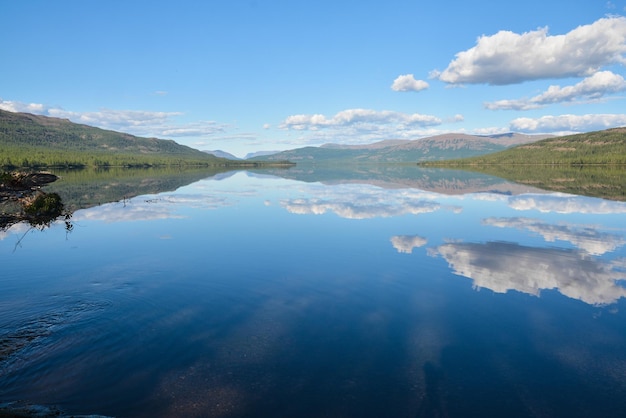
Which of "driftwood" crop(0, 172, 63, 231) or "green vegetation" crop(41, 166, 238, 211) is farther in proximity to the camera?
"green vegetation" crop(41, 166, 238, 211)

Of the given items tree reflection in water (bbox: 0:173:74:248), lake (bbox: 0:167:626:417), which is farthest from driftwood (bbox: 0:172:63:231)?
lake (bbox: 0:167:626:417)

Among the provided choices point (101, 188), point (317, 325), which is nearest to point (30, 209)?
point (317, 325)

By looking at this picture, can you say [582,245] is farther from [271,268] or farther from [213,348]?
[213,348]

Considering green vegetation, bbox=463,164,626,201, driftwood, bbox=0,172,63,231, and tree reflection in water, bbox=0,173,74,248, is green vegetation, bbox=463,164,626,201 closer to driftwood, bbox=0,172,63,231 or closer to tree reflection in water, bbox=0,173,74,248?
tree reflection in water, bbox=0,173,74,248

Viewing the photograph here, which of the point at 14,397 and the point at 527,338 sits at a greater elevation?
the point at 14,397

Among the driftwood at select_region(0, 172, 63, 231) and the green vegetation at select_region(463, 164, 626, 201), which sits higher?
the driftwood at select_region(0, 172, 63, 231)

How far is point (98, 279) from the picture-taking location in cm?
1934

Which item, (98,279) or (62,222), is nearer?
(98,279)

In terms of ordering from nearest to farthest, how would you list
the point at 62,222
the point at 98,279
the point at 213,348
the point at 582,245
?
1. the point at 213,348
2. the point at 98,279
3. the point at 582,245
4. the point at 62,222

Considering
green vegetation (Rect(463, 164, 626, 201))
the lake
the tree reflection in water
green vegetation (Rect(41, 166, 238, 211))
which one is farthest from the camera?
green vegetation (Rect(463, 164, 626, 201))

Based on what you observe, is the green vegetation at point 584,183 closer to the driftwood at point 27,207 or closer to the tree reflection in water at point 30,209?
the tree reflection in water at point 30,209

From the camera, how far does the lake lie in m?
9.45

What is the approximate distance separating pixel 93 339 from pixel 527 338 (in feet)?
46.9

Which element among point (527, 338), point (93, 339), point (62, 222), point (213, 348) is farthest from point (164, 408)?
point (62, 222)
